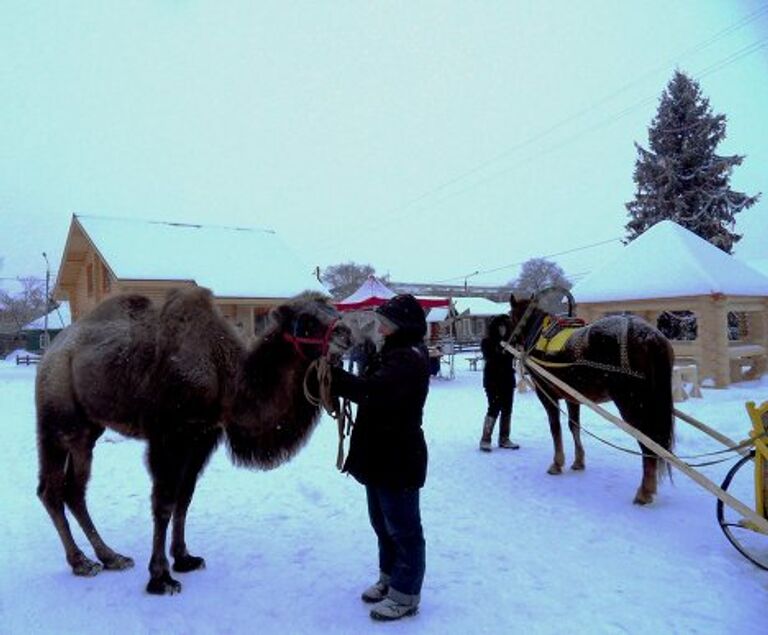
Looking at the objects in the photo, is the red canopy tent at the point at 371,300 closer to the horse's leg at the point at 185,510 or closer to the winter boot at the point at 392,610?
the horse's leg at the point at 185,510

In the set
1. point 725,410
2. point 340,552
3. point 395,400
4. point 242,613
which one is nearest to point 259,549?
point 340,552

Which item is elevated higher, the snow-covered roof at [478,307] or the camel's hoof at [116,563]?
the snow-covered roof at [478,307]

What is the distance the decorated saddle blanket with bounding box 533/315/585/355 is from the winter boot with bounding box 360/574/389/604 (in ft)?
12.3

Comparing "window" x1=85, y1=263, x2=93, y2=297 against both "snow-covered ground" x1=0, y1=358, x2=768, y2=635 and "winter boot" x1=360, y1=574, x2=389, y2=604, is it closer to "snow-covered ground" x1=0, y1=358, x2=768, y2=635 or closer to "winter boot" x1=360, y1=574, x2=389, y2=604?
"snow-covered ground" x1=0, y1=358, x2=768, y2=635

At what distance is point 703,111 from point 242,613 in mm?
26871

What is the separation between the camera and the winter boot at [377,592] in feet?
12.4

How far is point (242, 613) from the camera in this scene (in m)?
3.67

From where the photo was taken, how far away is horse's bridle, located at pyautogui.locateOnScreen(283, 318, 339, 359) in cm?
354

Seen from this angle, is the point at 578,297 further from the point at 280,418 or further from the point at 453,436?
the point at 280,418

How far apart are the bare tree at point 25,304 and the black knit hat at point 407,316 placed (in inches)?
3011

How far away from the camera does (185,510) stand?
442cm

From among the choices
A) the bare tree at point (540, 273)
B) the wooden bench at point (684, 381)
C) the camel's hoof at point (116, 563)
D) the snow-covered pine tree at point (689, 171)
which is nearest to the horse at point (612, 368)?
the camel's hoof at point (116, 563)

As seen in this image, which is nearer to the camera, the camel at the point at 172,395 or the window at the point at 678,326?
the camel at the point at 172,395

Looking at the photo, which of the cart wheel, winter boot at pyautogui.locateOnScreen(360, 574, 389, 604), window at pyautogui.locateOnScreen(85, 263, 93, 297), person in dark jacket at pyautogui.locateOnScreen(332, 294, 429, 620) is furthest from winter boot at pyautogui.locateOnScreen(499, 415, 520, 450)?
window at pyautogui.locateOnScreen(85, 263, 93, 297)
